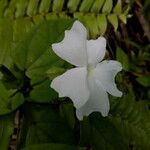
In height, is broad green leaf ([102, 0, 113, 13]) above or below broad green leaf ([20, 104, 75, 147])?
above

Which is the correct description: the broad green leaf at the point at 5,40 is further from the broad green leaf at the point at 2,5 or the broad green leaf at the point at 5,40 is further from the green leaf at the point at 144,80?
the green leaf at the point at 144,80

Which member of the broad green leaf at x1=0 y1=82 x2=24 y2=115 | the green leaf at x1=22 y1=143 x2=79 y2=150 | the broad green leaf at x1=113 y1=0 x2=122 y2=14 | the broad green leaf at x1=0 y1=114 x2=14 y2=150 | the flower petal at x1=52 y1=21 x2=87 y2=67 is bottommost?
the green leaf at x1=22 y1=143 x2=79 y2=150

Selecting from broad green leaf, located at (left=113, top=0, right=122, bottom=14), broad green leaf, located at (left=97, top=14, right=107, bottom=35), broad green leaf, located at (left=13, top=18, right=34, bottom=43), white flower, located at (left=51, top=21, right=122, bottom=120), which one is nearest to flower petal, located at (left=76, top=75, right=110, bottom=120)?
white flower, located at (left=51, top=21, right=122, bottom=120)

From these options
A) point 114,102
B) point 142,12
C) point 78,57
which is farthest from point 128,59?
point 78,57

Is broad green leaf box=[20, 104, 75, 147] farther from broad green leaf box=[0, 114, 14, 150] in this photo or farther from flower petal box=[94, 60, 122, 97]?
flower petal box=[94, 60, 122, 97]

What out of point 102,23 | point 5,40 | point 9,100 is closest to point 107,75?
point 9,100

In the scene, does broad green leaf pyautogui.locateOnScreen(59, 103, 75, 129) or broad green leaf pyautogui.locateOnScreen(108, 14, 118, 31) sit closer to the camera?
broad green leaf pyautogui.locateOnScreen(59, 103, 75, 129)

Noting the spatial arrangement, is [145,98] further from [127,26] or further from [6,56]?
[6,56]
